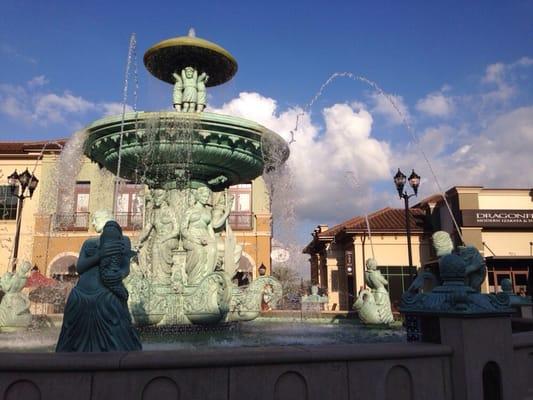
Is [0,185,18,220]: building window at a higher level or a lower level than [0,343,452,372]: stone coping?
higher

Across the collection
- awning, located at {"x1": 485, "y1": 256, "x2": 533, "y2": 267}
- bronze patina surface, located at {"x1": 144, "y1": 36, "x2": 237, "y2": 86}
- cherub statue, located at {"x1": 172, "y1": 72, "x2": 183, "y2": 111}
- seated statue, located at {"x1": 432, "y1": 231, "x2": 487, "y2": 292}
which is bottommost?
seated statue, located at {"x1": 432, "y1": 231, "x2": 487, "y2": 292}

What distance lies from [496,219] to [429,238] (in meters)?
4.57

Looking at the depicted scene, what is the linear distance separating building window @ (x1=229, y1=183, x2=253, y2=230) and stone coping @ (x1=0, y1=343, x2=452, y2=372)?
90.8 feet

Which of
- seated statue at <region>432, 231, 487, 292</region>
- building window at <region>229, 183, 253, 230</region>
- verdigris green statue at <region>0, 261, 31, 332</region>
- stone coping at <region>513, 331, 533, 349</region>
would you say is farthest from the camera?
building window at <region>229, 183, 253, 230</region>

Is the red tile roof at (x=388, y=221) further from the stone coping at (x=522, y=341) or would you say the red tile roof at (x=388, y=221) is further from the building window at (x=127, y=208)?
the stone coping at (x=522, y=341)

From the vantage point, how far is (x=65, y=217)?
1225 inches

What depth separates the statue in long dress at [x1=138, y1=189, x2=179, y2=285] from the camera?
8.62m

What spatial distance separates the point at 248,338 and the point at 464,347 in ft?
16.0

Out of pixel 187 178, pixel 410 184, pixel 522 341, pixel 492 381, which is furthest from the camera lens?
pixel 410 184

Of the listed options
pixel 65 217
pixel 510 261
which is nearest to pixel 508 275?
pixel 510 261

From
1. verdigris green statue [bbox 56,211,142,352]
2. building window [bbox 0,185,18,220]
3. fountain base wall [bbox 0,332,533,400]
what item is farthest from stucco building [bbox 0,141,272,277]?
fountain base wall [bbox 0,332,533,400]

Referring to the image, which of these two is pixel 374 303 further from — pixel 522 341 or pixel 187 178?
pixel 522 341

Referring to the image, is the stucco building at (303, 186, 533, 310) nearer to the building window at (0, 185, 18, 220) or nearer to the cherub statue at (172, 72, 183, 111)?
the cherub statue at (172, 72, 183, 111)

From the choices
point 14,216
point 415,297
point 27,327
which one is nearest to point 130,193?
point 14,216
